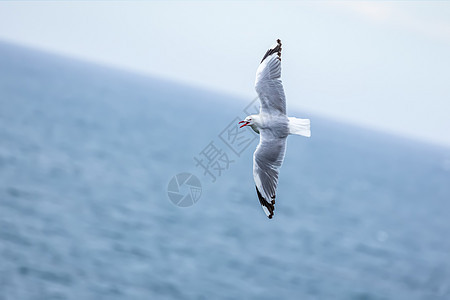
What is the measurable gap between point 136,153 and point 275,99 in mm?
142983

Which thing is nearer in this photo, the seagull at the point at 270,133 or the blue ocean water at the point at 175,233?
the seagull at the point at 270,133

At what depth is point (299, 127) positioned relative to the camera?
30.0 ft

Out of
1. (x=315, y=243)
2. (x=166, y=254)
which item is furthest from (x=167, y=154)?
(x=166, y=254)

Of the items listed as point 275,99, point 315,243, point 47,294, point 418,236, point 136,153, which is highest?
point 136,153

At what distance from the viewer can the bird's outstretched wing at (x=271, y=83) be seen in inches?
371

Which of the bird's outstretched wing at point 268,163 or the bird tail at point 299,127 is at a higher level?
the bird tail at point 299,127

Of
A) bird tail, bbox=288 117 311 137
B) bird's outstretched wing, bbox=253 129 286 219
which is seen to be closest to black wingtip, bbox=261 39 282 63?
bird tail, bbox=288 117 311 137

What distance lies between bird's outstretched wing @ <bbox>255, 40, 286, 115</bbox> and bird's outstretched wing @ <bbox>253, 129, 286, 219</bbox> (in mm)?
452

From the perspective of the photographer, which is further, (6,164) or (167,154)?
(167,154)

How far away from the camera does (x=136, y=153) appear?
150375mm

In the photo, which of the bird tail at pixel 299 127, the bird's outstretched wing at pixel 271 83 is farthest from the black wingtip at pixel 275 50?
the bird tail at pixel 299 127

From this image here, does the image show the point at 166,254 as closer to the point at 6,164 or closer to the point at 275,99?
the point at 6,164

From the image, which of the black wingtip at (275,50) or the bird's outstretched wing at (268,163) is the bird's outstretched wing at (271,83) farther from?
the bird's outstretched wing at (268,163)

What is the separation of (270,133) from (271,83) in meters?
0.91
